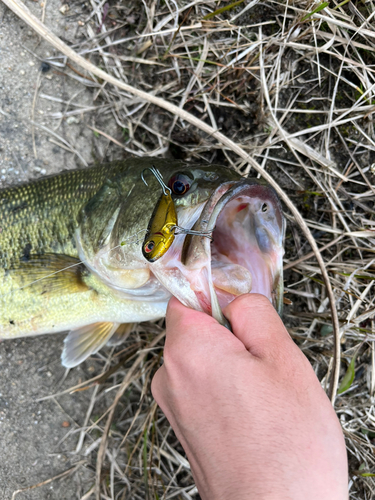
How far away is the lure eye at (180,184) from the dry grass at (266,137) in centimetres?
96

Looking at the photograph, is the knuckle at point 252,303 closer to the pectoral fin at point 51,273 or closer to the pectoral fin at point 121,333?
the pectoral fin at point 51,273

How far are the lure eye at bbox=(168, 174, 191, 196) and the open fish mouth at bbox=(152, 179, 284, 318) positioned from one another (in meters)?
0.20

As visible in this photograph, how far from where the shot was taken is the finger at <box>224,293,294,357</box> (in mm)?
1379

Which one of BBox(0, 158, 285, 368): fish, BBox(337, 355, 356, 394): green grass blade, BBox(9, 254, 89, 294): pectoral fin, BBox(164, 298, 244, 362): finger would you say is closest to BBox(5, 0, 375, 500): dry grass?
BBox(337, 355, 356, 394): green grass blade

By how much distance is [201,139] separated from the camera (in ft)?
8.45

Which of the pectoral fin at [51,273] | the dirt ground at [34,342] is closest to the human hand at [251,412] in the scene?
the pectoral fin at [51,273]

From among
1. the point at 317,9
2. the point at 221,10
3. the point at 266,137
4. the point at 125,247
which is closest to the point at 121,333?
the point at 125,247

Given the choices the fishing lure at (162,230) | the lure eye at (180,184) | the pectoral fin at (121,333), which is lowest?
the pectoral fin at (121,333)

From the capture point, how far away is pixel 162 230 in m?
1.58

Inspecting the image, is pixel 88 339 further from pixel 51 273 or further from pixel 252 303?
pixel 252 303

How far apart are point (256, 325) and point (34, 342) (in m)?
2.03

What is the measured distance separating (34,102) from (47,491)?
9.89 feet

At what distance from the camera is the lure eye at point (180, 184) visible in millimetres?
1690

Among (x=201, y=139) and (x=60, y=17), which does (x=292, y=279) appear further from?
(x=60, y=17)
